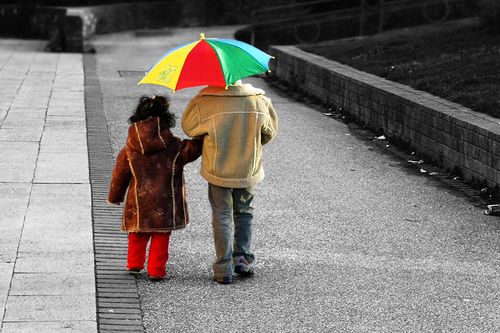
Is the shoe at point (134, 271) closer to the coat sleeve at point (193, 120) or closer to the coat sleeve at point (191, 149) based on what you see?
the coat sleeve at point (191, 149)

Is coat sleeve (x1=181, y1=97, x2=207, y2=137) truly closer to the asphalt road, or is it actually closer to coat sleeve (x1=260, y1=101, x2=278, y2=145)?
coat sleeve (x1=260, y1=101, x2=278, y2=145)

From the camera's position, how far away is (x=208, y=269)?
7547 millimetres

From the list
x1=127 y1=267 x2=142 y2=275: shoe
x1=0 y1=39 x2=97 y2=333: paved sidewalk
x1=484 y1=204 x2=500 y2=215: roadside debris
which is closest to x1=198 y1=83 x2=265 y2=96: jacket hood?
x1=127 y1=267 x2=142 y2=275: shoe

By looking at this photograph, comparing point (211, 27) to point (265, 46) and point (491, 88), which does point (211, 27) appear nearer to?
point (265, 46)

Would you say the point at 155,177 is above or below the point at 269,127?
below

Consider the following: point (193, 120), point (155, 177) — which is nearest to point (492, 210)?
point (193, 120)

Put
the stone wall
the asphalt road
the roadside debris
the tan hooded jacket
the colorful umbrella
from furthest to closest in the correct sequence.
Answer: the stone wall < the roadside debris < the tan hooded jacket < the colorful umbrella < the asphalt road

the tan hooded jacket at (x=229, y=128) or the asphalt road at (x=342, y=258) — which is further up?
the tan hooded jacket at (x=229, y=128)

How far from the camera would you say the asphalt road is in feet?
21.4

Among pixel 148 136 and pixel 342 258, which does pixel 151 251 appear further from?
pixel 342 258

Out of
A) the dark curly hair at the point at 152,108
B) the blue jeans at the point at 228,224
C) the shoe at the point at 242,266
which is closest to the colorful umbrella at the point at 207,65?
the dark curly hair at the point at 152,108

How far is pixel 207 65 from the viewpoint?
7023 mm

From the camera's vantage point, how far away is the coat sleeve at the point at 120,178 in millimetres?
7277

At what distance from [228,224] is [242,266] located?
30 cm
